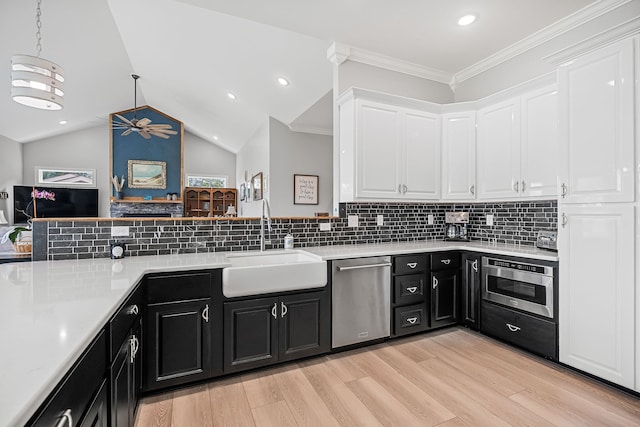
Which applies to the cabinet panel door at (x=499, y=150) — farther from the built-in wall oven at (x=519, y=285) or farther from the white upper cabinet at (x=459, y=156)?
the built-in wall oven at (x=519, y=285)

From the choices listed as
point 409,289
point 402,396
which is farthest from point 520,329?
point 402,396

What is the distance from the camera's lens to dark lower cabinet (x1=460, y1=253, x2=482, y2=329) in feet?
9.34

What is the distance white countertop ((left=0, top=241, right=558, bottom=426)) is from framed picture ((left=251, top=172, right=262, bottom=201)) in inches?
152

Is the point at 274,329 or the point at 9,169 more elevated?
the point at 9,169

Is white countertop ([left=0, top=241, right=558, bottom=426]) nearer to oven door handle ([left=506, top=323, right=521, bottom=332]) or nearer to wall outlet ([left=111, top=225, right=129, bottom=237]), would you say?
wall outlet ([left=111, top=225, right=129, bottom=237])

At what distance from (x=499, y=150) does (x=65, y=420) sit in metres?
3.30

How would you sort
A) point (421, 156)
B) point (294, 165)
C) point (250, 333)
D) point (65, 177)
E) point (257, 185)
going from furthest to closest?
point (65, 177) → point (257, 185) → point (294, 165) → point (421, 156) → point (250, 333)

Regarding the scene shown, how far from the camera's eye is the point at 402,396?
77.1 inches

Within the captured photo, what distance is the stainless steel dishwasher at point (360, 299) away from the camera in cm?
244

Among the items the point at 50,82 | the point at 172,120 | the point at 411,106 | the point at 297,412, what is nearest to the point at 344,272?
the point at 297,412

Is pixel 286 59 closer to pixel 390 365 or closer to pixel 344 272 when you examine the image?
pixel 344 272

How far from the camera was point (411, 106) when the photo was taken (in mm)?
3016

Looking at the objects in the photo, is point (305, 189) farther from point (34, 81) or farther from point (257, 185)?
point (34, 81)

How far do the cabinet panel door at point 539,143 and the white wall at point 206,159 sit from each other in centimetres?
797
